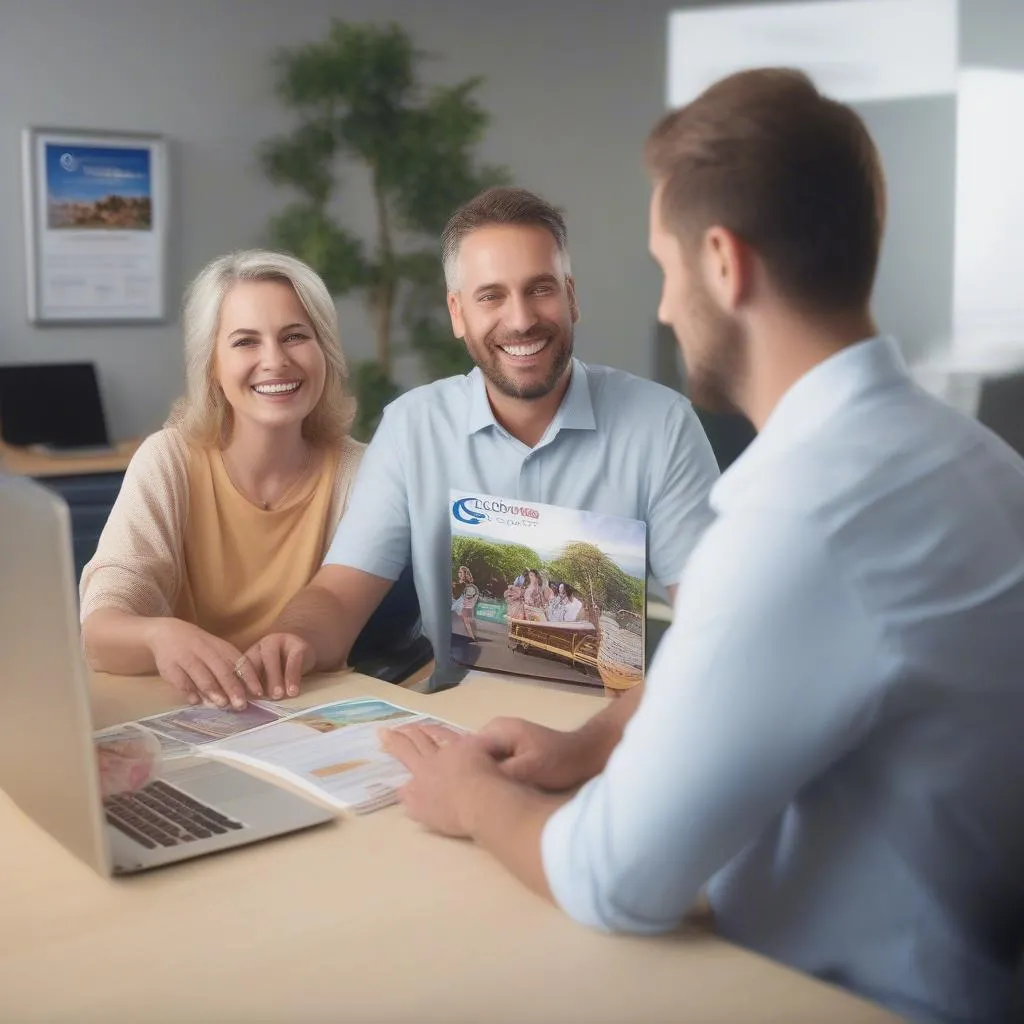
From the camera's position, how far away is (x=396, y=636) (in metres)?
2.33

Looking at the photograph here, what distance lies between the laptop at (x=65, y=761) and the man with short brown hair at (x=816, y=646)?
32 centimetres

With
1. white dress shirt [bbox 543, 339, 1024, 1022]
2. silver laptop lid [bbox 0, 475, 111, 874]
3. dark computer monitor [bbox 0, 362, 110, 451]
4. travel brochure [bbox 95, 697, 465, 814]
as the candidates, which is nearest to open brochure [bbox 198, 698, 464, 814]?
travel brochure [bbox 95, 697, 465, 814]

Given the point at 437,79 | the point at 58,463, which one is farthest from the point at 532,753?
the point at 437,79

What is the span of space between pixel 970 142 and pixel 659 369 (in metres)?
1.54

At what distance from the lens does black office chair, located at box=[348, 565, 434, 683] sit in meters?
2.24

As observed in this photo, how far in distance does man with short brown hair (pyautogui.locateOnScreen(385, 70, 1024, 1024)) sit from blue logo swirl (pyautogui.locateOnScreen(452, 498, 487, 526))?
879mm

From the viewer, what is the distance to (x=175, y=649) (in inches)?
69.7

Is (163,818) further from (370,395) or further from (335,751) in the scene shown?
(370,395)

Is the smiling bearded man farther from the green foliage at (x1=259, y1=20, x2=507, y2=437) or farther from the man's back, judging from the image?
the green foliage at (x1=259, y1=20, x2=507, y2=437)

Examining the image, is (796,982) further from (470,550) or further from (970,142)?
(970,142)

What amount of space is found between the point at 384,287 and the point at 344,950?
12.9 ft

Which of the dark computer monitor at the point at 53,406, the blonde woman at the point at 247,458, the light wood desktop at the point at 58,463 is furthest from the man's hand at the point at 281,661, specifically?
the dark computer monitor at the point at 53,406

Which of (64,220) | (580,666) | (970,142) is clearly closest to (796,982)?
(580,666)

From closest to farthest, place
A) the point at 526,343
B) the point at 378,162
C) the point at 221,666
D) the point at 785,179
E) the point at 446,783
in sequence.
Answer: the point at 785,179 → the point at 446,783 → the point at 221,666 → the point at 526,343 → the point at 378,162
